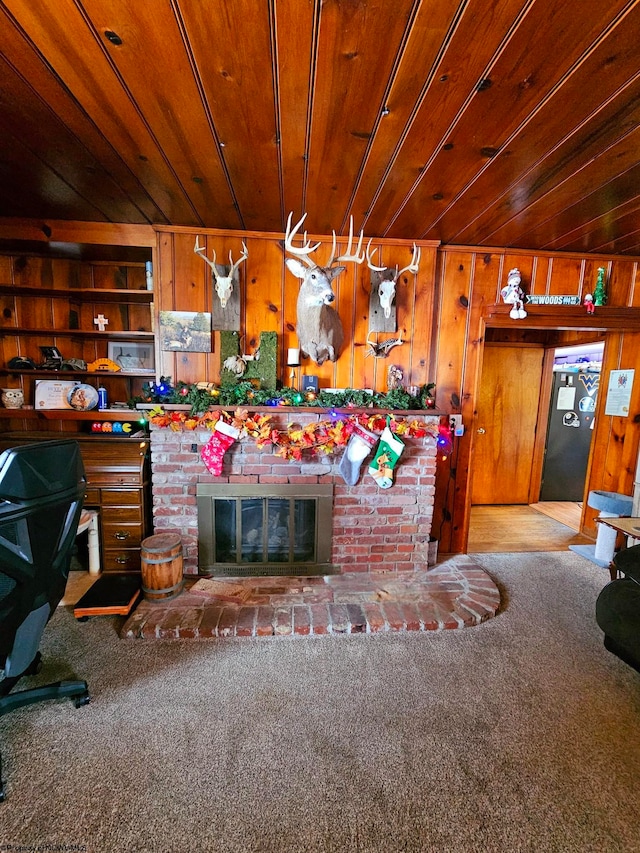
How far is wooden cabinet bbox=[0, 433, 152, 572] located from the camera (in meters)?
2.49

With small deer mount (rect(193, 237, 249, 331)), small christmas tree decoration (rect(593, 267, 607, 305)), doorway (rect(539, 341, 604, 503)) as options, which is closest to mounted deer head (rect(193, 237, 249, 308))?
small deer mount (rect(193, 237, 249, 331))

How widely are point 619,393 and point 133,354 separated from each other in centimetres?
427

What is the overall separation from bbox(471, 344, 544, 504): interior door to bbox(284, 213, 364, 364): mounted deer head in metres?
2.50

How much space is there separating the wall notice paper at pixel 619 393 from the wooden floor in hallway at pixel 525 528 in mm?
1257

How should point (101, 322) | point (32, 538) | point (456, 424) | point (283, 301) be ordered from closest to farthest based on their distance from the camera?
point (32, 538), point (283, 301), point (101, 322), point (456, 424)

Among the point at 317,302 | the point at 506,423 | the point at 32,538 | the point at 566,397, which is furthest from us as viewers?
the point at 566,397

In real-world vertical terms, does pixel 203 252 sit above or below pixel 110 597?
above

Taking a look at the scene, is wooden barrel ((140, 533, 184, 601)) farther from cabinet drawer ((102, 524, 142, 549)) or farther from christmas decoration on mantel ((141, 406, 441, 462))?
christmas decoration on mantel ((141, 406, 441, 462))

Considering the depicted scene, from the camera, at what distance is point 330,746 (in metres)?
1.42

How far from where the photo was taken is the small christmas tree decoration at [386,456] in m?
2.45

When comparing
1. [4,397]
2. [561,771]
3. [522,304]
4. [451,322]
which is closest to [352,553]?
Answer: [561,771]

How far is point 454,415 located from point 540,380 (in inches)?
89.2

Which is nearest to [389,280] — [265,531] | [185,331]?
[185,331]

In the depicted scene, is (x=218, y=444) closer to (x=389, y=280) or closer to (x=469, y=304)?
(x=389, y=280)
